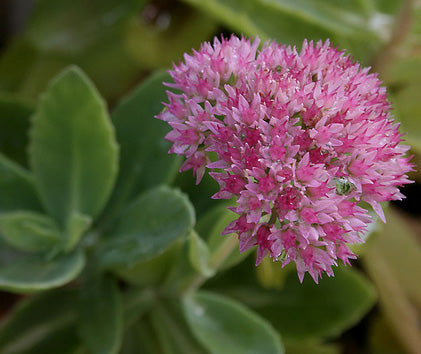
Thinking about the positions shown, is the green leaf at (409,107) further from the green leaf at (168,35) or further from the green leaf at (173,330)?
the green leaf at (173,330)

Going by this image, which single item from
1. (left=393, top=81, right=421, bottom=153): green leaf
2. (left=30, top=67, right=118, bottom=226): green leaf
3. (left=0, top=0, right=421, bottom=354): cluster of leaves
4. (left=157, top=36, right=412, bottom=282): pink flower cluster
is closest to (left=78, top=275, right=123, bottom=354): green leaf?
(left=0, top=0, right=421, bottom=354): cluster of leaves

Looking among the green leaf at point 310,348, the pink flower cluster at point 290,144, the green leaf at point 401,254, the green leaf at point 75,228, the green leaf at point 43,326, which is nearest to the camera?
the pink flower cluster at point 290,144

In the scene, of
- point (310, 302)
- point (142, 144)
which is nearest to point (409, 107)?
point (310, 302)

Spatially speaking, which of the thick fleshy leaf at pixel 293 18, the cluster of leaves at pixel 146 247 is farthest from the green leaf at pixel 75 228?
the thick fleshy leaf at pixel 293 18

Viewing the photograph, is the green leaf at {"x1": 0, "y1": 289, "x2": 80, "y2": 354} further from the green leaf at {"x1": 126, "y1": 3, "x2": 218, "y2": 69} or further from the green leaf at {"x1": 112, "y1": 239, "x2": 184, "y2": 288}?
the green leaf at {"x1": 126, "y1": 3, "x2": 218, "y2": 69}

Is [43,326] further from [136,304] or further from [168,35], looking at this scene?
[168,35]

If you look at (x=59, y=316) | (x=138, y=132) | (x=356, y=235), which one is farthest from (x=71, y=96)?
(x=356, y=235)
